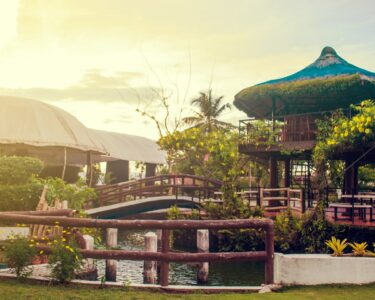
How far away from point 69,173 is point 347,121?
22.3m

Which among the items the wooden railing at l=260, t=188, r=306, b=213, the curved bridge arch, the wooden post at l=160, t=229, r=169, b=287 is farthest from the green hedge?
the curved bridge arch

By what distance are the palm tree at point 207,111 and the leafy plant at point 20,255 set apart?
124ft

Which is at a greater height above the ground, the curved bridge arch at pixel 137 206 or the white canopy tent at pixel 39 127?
the white canopy tent at pixel 39 127

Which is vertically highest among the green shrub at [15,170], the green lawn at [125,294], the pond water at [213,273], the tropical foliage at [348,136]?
the tropical foliage at [348,136]

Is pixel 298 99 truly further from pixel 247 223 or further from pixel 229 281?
pixel 247 223

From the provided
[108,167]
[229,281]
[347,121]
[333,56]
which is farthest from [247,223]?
[108,167]

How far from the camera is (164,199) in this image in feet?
96.3

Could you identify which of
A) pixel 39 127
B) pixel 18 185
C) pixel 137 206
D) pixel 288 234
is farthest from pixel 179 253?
pixel 39 127

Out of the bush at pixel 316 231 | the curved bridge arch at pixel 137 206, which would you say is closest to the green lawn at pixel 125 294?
the bush at pixel 316 231

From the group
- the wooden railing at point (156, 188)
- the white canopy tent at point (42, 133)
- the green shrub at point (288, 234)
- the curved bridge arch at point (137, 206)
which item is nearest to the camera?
the green shrub at point (288, 234)

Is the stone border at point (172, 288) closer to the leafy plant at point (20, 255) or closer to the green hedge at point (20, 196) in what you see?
the leafy plant at point (20, 255)

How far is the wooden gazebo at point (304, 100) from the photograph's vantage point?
23047 millimetres

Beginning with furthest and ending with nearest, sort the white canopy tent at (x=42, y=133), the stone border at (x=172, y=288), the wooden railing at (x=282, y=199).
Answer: the white canopy tent at (x=42, y=133) → the wooden railing at (x=282, y=199) → the stone border at (x=172, y=288)

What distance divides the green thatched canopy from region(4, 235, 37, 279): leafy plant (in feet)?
59.3
